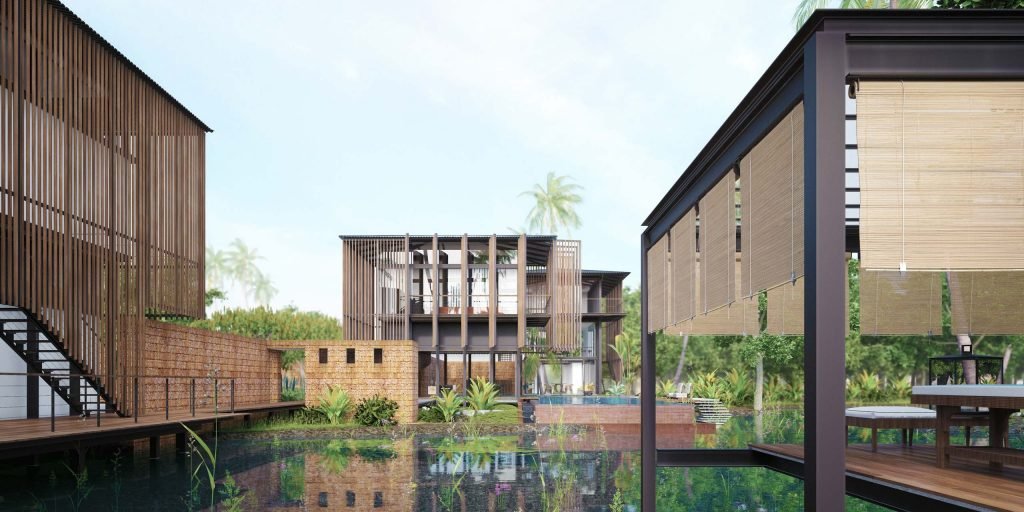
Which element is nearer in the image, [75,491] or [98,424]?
[75,491]

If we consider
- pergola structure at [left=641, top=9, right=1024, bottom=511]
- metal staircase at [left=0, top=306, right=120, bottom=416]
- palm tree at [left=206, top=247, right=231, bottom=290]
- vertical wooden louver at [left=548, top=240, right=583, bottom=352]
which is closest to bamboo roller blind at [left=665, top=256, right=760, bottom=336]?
pergola structure at [left=641, top=9, right=1024, bottom=511]

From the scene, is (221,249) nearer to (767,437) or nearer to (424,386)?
(424,386)

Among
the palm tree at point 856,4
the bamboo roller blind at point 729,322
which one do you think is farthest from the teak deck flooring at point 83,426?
the palm tree at point 856,4

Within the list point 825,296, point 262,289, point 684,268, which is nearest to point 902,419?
point 684,268

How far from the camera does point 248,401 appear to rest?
22656mm

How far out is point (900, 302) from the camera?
316 inches

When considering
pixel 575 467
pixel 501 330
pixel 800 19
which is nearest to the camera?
pixel 575 467

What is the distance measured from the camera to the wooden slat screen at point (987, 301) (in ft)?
23.4

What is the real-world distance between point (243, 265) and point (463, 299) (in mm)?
58564

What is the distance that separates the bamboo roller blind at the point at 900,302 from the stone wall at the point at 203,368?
33.5 feet

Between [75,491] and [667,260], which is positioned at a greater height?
[667,260]

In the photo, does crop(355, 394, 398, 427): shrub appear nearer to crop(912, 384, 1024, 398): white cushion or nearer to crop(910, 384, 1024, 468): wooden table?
crop(910, 384, 1024, 468): wooden table

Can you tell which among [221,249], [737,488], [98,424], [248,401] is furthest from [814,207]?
[221,249]

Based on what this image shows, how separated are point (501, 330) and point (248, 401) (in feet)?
33.4
